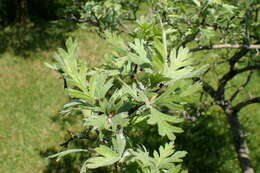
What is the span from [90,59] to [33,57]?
4.12 ft

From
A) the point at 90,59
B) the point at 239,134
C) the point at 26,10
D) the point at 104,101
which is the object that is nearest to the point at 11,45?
the point at 26,10

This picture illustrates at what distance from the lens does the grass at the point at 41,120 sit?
14.3 feet

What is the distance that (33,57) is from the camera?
6.78 m

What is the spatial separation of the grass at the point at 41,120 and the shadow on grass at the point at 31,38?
0.02 metres

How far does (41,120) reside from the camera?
17.0ft

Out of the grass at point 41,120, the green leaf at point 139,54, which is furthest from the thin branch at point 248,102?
the green leaf at point 139,54

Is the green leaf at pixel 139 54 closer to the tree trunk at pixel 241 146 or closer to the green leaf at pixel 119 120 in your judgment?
the green leaf at pixel 119 120

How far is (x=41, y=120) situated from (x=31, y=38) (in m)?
3.02

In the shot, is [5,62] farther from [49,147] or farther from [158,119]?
[158,119]

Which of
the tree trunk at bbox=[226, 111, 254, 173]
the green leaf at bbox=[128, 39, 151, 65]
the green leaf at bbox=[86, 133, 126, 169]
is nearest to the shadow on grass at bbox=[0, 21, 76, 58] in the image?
the tree trunk at bbox=[226, 111, 254, 173]

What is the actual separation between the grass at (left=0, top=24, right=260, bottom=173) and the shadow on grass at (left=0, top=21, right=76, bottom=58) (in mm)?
22

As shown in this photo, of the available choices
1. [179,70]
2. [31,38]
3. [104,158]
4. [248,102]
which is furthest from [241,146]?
[31,38]

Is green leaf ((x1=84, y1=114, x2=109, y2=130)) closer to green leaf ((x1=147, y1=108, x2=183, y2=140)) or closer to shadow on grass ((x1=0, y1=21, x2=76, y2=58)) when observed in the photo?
green leaf ((x1=147, y1=108, x2=183, y2=140))

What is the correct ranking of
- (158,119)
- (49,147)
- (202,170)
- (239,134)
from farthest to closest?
(49,147), (202,170), (239,134), (158,119)
